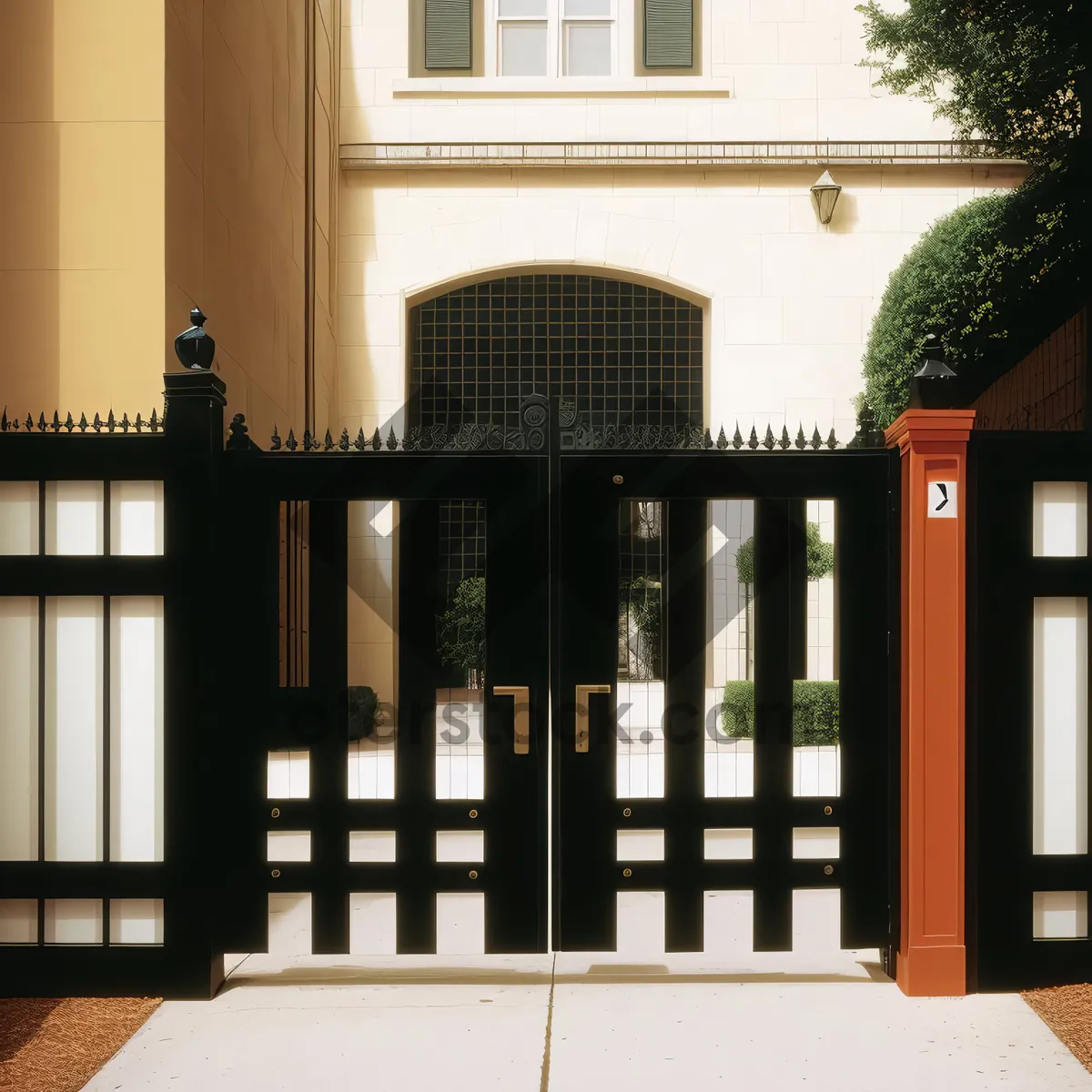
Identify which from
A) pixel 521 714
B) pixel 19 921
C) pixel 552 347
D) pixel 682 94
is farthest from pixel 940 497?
pixel 682 94

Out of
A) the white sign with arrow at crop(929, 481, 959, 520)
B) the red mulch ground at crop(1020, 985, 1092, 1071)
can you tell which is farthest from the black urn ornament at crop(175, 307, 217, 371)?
the red mulch ground at crop(1020, 985, 1092, 1071)

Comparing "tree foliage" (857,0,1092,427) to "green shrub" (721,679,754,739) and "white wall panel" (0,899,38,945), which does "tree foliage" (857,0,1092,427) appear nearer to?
"green shrub" (721,679,754,739)

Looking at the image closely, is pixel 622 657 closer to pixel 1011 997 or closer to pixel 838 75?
pixel 1011 997

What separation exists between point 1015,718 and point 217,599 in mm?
3788

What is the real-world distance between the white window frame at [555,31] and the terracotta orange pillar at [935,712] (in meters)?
12.6

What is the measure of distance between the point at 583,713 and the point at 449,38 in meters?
13.5

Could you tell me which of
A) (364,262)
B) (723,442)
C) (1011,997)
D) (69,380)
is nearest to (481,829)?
(723,442)

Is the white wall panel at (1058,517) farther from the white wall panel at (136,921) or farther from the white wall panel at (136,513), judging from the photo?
the white wall panel at (136,921)

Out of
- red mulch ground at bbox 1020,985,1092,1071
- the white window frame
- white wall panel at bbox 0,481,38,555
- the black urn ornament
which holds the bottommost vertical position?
red mulch ground at bbox 1020,985,1092,1071

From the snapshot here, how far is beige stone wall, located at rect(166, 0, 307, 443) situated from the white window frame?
3.92 m

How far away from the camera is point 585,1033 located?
177 inches

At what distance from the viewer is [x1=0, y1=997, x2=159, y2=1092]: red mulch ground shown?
13.5 ft

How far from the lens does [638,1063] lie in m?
4.20

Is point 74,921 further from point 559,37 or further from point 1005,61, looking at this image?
point 559,37
